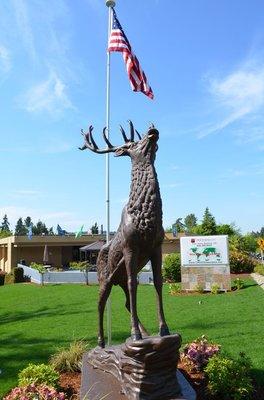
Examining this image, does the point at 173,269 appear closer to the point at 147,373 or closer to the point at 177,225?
the point at 147,373

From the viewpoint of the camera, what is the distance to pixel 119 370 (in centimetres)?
552

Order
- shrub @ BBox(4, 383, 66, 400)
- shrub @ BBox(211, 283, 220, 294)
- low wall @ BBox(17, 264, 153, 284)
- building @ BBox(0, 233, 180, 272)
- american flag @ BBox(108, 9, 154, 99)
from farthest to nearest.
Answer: building @ BBox(0, 233, 180, 272)
low wall @ BBox(17, 264, 153, 284)
shrub @ BBox(211, 283, 220, 294)
american flag @ BBox(108, 9, 154, 99)
shrub @ BBox(4, 383, 66, 400)

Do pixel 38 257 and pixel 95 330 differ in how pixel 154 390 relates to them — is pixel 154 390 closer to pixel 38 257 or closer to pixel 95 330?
pixel 95 330

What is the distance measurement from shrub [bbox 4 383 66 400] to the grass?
1.20m

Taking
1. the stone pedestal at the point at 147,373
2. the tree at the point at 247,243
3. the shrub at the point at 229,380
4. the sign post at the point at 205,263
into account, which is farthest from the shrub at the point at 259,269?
the stone pedestal at the point at 147,373

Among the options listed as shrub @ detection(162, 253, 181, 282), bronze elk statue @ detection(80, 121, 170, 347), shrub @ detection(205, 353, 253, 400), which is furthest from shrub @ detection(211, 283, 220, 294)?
bronze elk statue @ detection(80, 121, 170, 347)

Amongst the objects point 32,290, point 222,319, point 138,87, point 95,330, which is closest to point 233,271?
point 32,290

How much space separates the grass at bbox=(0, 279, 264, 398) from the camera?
8.90 m

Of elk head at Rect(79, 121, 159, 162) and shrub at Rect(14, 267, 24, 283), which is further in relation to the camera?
shrub at Rect(14, 267, 24, 283)

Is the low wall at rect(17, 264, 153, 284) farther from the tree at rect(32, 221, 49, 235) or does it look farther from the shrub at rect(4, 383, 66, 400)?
the tree at rect(32, 221, 49, 235)

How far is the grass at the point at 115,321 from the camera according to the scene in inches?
350

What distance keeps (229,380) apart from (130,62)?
250 inches

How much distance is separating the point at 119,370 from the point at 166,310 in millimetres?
9004

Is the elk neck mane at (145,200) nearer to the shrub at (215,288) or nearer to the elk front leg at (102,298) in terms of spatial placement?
the elk front leg at (102,298)
